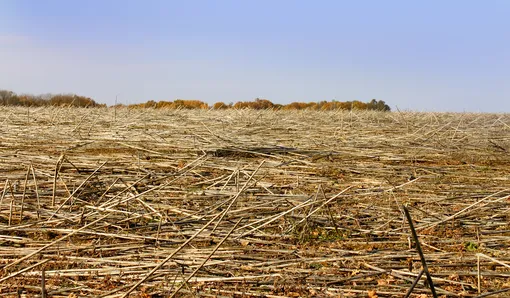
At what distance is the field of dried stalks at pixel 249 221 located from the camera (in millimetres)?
1974

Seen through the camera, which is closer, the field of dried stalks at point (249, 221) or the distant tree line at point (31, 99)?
the field of dried stalks at point (249, 221)

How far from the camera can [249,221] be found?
2.60 metres

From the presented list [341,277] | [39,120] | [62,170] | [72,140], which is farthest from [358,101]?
[341,277]

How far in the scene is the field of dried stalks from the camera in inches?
77.7

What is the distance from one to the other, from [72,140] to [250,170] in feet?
7.41

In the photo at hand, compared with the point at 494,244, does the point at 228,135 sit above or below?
above

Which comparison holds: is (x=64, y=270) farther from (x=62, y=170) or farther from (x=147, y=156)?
(x=147, y=156)

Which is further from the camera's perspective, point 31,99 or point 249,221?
point 31,99

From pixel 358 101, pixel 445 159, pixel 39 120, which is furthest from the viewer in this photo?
pixel 358 101

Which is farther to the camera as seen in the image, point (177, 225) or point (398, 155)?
point (398, 155)

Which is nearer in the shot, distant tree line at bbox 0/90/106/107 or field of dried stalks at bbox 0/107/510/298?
field of dried stalks at bbox 0/107/510/298

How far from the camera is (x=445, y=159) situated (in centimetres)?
453

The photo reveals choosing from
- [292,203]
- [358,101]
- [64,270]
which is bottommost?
[64,270]

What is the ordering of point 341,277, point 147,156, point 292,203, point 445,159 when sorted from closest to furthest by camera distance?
point 341,277
point 292,203
point 147,156
point 445,159
